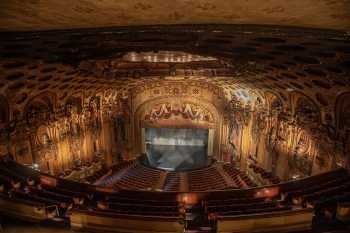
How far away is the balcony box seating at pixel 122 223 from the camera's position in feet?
20.5

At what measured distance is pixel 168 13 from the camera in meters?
4.85

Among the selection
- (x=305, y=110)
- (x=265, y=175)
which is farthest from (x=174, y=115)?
(x=305, y=110)

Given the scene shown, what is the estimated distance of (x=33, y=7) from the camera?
435 centimetres

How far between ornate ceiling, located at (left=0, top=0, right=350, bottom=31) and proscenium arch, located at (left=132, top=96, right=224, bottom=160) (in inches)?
843

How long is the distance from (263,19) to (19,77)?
12604 mm

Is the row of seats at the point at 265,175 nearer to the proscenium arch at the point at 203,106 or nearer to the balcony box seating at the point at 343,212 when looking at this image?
the proscenium arch at the point at 203,106

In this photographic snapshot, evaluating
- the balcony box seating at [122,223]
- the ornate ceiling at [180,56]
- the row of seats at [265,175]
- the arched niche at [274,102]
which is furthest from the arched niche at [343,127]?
the balcony box seating at [122,223]

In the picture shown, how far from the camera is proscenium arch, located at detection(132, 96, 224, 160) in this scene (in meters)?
26.9

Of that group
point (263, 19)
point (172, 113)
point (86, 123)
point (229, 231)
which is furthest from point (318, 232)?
point (172, 113)

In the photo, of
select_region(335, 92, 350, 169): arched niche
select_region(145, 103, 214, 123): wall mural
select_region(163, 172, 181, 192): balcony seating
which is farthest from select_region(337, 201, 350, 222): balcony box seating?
select_region(145, 103, 214, 123): wall mural

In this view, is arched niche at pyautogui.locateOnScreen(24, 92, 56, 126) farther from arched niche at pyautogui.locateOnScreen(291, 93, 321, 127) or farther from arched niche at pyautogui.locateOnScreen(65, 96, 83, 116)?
arched niche at pyautogui.locateOnScreen(291, 93, 321, 127)

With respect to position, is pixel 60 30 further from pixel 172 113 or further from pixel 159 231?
pixel 172 113

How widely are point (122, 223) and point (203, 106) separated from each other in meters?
21.6

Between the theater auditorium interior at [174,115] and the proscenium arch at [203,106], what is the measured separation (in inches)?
5.3
